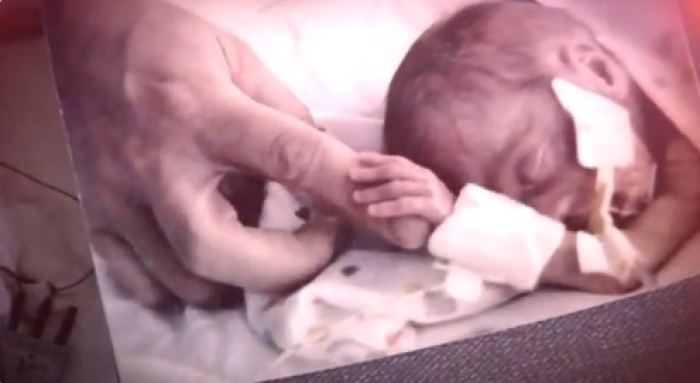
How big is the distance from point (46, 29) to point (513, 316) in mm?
544

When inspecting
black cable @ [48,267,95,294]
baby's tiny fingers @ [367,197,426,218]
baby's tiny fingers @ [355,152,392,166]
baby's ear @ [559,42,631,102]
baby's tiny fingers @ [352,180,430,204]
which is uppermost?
baby's ear @ [559,42,631,102]

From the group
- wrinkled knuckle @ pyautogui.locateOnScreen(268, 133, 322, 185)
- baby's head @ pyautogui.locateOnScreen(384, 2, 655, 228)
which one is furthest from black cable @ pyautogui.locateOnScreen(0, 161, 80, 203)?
baby's head @ pyautogui.locateOnScreen(384, 2, 655, 228)

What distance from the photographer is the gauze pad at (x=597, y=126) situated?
1.24 m

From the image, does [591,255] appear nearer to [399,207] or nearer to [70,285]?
[399,207]

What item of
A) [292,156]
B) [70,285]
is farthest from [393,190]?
[70,285]

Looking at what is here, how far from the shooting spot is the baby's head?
1221mm

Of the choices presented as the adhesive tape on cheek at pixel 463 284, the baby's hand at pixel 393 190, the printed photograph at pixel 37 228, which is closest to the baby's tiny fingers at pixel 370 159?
the baby's hand at pixel 393 190

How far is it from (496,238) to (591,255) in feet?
0.33

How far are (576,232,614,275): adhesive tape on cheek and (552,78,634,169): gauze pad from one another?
0.24ft

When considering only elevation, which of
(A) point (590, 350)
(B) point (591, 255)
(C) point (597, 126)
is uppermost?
(C) point (597, 126)

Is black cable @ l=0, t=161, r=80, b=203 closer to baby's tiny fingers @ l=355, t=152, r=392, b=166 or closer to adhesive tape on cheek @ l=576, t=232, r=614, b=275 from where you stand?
baby's tiny fingers @ l=355, t=152, r=392, b=166

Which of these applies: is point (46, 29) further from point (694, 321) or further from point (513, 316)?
point (694, 321)

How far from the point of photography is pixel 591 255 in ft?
4.09

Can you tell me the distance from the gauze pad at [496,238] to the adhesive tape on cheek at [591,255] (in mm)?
22
